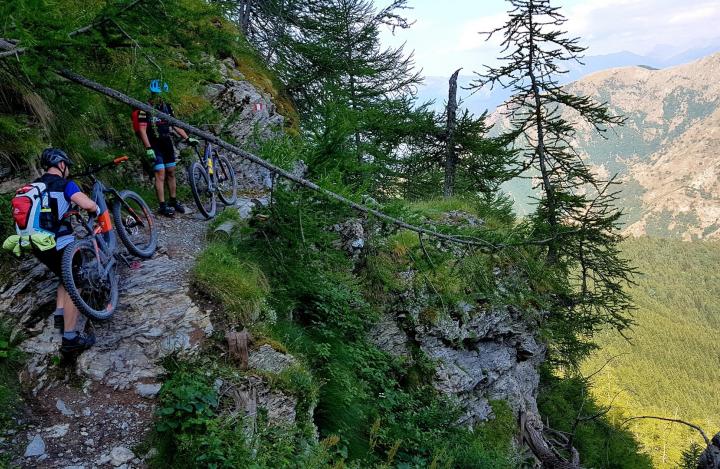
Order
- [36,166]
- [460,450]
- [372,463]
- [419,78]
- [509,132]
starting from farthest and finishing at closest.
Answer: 1. [419,78]
2. [509,132]
3. [460,450]
4. [36,166]
5. [372,463]

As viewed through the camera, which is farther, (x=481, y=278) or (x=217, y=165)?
(x=217, y=165)

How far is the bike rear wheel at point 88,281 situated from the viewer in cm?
442

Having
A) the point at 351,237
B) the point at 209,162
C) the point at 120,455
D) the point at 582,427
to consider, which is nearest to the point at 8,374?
the point at 120,455

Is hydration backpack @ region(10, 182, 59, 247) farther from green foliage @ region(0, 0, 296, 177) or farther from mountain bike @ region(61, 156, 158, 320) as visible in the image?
green foliage @ region(0, 0, 296, 177)

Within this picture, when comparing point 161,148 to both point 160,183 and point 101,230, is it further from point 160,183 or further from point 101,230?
point 101,230

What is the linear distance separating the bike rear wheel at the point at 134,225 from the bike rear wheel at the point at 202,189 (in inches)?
52.1

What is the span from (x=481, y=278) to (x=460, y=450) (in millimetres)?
3496

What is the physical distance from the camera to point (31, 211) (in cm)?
430

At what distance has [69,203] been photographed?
182 inches

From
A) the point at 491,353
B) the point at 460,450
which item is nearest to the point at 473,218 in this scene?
the point at 491,353

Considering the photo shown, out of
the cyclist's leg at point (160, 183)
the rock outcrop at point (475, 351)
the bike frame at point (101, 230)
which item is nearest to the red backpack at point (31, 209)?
the bike frame at point (101, 230)

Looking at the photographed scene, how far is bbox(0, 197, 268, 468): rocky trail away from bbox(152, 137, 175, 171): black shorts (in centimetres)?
236

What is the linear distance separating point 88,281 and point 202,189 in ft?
12.9

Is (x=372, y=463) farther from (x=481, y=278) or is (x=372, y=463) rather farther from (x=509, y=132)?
(x=509, y=132)
